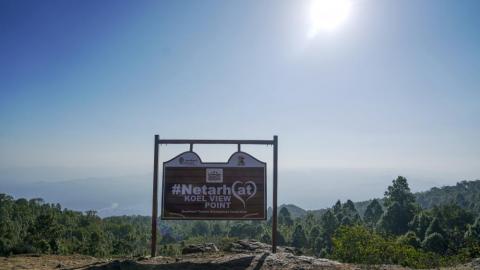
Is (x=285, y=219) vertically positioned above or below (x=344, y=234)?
below

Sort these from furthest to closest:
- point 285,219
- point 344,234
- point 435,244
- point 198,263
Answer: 1. point 285,219
2. point 435,244
3. point 344,234
4. point 198,263

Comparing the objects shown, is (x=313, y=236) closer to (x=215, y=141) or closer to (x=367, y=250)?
(x=367, y=250)

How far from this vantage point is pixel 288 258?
10.7 metres

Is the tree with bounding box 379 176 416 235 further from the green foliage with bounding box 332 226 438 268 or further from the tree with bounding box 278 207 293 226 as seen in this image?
the green foliage with bounding box 332 226 438 268

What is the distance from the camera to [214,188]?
1202 centimetres

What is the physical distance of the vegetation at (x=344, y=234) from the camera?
15.2 meters

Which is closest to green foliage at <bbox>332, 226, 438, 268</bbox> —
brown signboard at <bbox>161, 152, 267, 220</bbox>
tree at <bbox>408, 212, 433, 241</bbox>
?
brown signboard at <bbox>161, 152, 267, 220</bbox>

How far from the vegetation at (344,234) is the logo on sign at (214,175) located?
3.13m

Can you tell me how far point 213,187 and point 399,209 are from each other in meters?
63.7

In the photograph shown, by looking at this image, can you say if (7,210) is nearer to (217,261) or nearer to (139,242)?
(139,242)

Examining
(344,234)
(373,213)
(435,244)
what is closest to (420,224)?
(435,244)

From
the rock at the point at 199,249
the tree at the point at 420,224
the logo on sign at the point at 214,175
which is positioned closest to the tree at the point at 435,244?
the tree at the point at 420,224

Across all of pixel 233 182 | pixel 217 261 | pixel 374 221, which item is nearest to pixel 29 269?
pixel 217 261

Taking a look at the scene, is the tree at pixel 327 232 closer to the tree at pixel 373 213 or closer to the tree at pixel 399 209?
the tree at pixel 399 209
